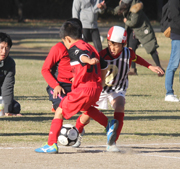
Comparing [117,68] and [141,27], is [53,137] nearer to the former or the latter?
[117,68]

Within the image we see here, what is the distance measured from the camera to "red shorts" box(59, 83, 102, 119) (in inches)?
210

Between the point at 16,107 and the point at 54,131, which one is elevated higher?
the point at 54,131

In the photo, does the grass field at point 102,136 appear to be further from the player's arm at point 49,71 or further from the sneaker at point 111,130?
the player's arm at point 49,71

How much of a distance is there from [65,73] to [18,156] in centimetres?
174

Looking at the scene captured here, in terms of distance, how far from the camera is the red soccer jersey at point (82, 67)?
17.5ft

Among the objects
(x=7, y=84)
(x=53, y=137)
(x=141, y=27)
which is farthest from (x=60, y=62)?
(x=141, y=27)

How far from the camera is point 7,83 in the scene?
797cm

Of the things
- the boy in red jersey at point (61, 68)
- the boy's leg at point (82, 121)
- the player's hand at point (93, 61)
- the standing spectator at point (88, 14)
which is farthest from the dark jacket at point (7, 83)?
the standing spectator at point (88, 14)

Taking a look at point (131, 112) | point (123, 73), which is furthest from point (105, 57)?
point (131, 112)

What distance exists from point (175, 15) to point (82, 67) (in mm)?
4969

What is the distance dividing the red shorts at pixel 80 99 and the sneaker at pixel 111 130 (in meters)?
0.40

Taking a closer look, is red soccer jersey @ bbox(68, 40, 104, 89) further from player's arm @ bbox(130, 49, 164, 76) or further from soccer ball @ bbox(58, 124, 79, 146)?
player's arm @ bbox(130, 49, 164, 76)

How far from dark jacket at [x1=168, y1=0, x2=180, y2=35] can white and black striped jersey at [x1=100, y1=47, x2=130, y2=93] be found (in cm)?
401

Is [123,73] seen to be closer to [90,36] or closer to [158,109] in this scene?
[158,109]
